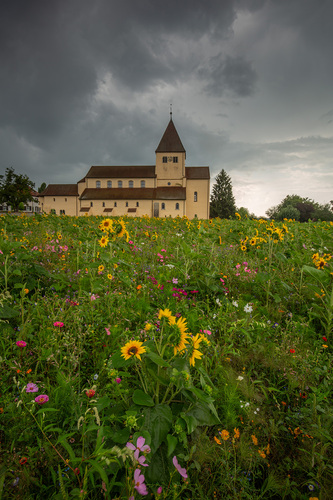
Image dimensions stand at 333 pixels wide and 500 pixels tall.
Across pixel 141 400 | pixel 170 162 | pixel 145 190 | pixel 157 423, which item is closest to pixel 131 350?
pixel 141 400

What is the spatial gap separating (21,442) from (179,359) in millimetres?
907

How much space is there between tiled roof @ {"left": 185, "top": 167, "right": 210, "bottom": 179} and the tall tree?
11072 millimetres

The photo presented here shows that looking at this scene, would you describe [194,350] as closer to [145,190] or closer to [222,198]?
[145,190]

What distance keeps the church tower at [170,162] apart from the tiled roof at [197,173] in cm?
144

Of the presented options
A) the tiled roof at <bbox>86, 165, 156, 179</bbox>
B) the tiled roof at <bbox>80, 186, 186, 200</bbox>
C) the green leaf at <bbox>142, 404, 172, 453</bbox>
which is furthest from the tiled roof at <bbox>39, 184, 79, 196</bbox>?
the green leaf at <bbox>142, 404, 172, 453</bbox>

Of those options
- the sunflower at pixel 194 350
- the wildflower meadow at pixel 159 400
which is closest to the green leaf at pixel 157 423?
the wildflower meadow at pixel 159 400

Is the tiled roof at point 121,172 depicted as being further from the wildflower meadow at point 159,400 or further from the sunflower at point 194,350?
the sunflower at point 194,350

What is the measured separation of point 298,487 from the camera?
1242 mm

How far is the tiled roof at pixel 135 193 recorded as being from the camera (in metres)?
42.4

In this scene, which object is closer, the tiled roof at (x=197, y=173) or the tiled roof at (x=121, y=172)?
the tiled roof at (x=197, y=173)

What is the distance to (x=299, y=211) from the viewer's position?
155 feet

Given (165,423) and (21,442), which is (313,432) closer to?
(165,423)

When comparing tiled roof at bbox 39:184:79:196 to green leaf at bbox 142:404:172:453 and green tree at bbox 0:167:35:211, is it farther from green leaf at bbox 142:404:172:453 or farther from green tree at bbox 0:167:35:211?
green leaf at bbox 142:404:172:453

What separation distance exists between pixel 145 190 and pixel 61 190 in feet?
55.0
